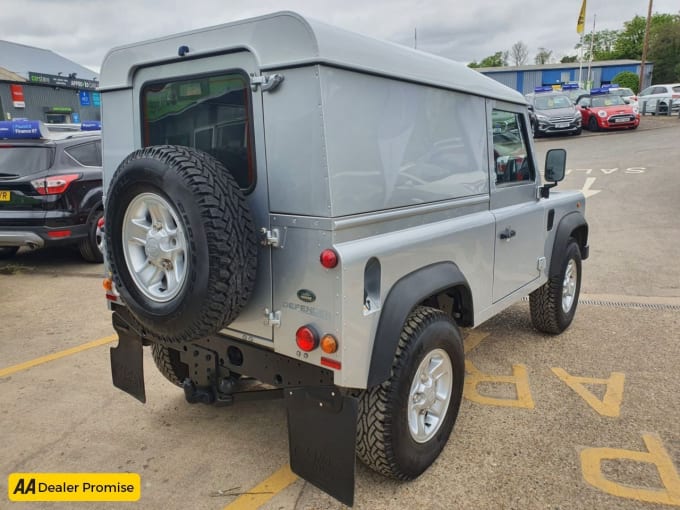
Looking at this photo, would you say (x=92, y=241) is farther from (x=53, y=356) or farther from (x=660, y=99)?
(x=660, y=99)

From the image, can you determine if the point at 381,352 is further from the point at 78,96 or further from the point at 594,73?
the point at 594,73

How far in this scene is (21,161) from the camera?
22.0ft

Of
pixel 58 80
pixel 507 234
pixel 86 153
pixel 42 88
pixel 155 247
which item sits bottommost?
pixel 507 234

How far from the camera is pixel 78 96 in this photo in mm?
30562

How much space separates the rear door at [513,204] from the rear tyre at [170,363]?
82.3 inches

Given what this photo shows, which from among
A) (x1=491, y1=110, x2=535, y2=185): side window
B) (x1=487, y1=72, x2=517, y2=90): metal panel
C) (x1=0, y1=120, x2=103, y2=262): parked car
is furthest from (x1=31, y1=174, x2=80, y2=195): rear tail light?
(x1=487, y1=72, x2=517, y2=90): metal panel

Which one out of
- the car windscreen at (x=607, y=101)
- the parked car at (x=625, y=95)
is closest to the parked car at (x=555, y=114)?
the car windscreen at (x=607, y=101)

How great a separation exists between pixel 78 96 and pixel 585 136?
1041 inches

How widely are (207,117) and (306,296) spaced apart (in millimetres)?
1040

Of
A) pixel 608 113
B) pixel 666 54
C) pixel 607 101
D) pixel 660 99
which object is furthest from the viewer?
pixel 666 54

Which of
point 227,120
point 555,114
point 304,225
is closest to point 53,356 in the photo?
point 227,120

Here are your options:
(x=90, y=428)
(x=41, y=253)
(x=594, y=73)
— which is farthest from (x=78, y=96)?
(x=594, y=73)

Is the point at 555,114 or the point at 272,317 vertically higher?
the point at 555,114

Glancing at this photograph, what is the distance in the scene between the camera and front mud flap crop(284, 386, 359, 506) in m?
2.37
